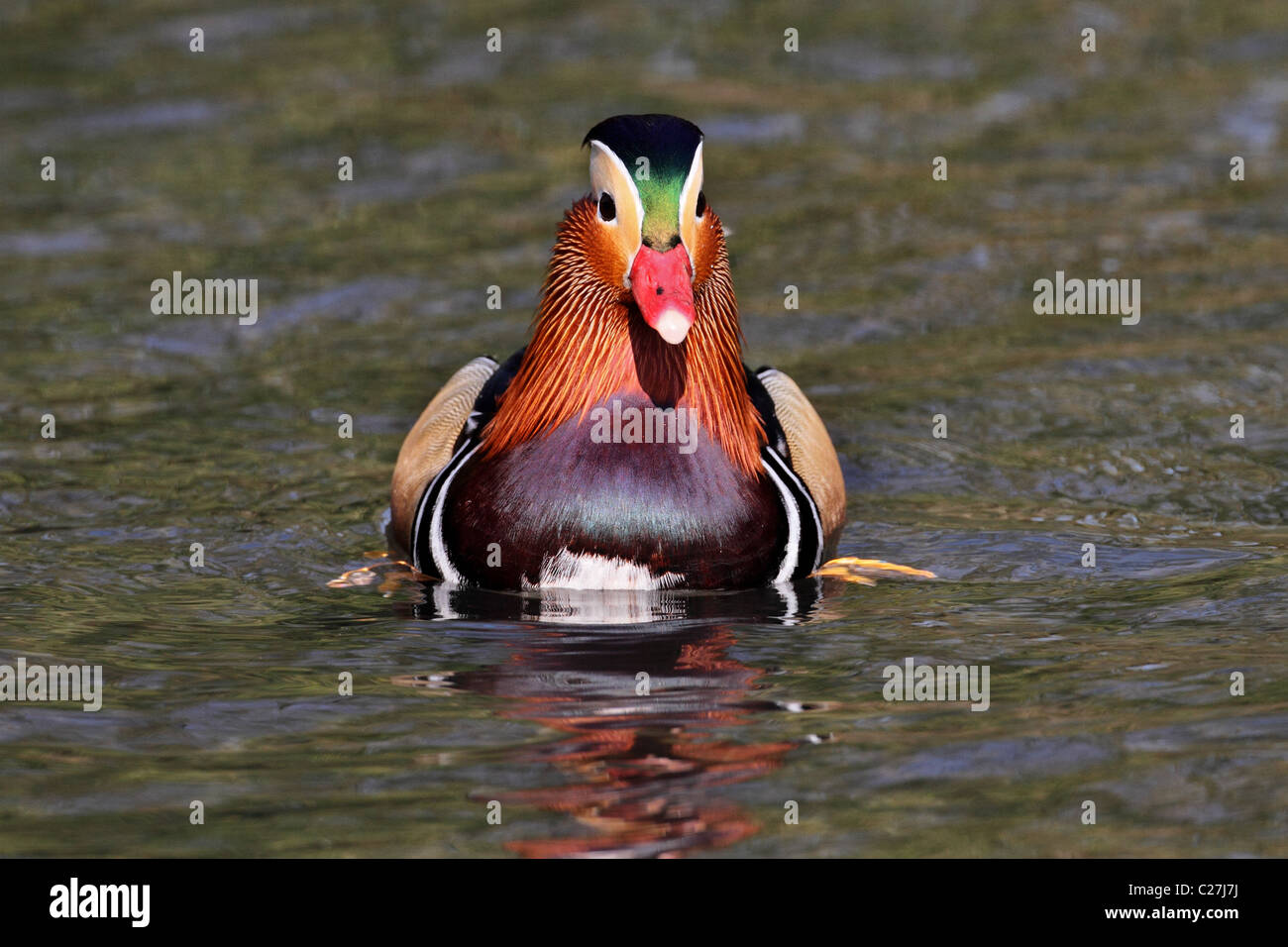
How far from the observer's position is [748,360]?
495 inches

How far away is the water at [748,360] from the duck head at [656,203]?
1.31 metres

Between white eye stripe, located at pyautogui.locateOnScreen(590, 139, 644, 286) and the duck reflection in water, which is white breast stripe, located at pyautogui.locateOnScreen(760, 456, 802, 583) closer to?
the duck reflection in water

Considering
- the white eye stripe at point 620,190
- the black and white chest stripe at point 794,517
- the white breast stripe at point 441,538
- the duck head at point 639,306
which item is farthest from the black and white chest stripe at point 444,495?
the white eye stripe at point 620,190

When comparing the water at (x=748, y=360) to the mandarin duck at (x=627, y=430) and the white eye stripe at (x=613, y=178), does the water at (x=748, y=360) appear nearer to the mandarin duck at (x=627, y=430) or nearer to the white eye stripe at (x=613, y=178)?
the mandarin duck at (x=627, y=430)

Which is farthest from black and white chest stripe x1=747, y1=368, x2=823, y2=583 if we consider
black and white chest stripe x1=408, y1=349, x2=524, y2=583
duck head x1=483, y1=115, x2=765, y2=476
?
black and white chest stripe x1=408, y1=349, x2=524, y2=583

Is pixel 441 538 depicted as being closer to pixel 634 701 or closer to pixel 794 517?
pixel 794 517

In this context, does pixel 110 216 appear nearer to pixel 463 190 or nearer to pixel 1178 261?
pixel 463 190

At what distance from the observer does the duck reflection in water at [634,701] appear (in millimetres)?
6211

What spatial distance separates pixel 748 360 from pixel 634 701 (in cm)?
552

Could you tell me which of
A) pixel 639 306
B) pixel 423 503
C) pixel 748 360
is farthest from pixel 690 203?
pixel 748 360

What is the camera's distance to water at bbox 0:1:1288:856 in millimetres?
6520

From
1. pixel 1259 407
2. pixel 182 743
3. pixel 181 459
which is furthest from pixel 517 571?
pixel 1259 407

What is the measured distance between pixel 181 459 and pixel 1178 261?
6.78m

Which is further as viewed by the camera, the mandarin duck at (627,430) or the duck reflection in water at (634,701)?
the mandarin duck at (627,430)
